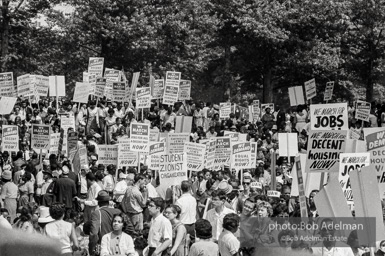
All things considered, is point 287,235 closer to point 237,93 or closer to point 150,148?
point 150,148

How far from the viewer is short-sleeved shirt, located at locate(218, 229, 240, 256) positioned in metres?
11.4

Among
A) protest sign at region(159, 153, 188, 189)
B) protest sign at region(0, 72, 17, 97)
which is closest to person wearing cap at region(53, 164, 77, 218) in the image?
protest sign at region(159, 153, 188, 189)

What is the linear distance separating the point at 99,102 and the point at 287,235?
23.5m

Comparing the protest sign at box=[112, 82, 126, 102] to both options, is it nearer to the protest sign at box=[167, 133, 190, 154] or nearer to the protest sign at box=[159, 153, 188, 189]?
the protest sign at box=[167, 133, 190, 154]

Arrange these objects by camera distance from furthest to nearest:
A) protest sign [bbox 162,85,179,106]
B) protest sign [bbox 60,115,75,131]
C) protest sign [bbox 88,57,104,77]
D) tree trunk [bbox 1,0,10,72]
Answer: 1. tree trunk [bbox 1,0,10,72]
2. protest sign [bbox 88,57,104,77]
3. protest sign [bbox 162,85,179,106]
4. protest sign [bbox 60,115,75,131]

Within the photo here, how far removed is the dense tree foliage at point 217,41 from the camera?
145ft

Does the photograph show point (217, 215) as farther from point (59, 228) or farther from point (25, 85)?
point (25, 85)

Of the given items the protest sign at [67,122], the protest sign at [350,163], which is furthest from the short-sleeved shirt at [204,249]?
the protest sign at [67,122]

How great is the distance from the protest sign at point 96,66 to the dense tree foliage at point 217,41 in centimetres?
989

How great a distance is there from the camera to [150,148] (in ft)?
69.2

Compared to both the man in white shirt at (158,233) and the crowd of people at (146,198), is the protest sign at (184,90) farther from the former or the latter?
the man in white shirt at (158,233)

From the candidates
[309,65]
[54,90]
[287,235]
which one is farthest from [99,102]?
[287,235]

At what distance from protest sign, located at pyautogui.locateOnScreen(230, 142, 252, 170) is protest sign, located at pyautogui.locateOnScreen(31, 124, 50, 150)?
4215 millimetres

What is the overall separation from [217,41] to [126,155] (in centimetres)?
2526
